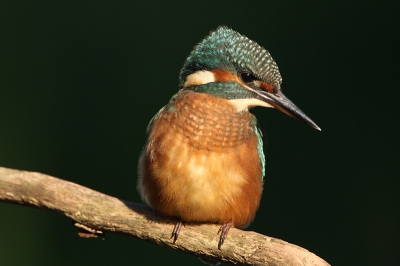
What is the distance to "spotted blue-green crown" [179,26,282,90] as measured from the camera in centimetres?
197

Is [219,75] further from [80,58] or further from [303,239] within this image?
[80,58]

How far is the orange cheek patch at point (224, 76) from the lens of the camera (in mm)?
2000

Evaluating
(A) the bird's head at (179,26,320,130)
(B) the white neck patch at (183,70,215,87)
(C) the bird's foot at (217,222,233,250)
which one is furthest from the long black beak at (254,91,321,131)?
(C) the bird's foot at (217,222,233,250)

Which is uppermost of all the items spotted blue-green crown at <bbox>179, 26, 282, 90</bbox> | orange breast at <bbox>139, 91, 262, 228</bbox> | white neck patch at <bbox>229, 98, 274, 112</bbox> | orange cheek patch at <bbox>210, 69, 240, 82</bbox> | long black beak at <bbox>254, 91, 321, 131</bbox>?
spotted blue-green crown at <bbox>179, 26, 282, 90</bbox>

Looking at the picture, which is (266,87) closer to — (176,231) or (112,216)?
(176,231)

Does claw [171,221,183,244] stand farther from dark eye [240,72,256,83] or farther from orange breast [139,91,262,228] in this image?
dark eye [240,72,256,83]

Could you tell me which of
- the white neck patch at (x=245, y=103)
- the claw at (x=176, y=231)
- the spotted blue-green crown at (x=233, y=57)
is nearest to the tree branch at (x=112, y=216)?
the claw at (x=176, y=231)

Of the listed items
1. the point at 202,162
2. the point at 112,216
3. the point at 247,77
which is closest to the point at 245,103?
the point at 247,77

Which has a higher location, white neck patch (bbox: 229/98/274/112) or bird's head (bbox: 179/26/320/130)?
bird's head (bbox: 179/26/320/130)

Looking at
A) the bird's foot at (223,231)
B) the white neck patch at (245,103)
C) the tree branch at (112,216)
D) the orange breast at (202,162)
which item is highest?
the white neck patch at (245,103)

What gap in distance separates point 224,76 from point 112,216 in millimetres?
603

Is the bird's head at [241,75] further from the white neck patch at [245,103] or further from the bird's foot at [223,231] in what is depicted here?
the bird's foot at [223,231]

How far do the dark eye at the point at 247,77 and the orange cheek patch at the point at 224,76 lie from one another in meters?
0.02

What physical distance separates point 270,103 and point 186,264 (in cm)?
147
